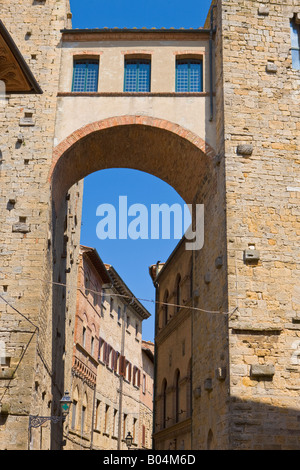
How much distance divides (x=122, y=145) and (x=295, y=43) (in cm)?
523

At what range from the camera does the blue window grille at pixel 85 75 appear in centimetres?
1548

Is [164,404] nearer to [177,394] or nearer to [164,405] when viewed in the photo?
[164,405]

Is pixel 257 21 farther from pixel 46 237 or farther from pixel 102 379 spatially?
pixel 102 379

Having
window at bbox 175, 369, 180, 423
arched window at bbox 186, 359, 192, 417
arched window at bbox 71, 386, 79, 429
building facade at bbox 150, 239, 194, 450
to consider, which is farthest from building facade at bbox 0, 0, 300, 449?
arched window at bbox 71, 386, 79, 429

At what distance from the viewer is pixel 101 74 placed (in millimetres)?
15508

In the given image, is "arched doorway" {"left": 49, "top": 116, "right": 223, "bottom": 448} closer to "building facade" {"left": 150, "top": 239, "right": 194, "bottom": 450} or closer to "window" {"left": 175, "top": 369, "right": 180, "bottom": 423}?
"building facade" {"left": 150, "top": 239, "right": 194, "bottom": 450}

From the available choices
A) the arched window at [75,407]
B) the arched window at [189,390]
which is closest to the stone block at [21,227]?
the arched window at [189,390]

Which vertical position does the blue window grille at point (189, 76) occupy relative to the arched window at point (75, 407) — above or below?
above

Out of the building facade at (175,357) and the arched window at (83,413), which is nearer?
the building facade at (175,357)

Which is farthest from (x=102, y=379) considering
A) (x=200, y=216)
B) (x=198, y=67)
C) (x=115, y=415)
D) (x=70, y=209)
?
(x=198, y=67)

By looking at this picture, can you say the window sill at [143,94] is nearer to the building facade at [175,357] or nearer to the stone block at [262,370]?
the building facade at [175,357]

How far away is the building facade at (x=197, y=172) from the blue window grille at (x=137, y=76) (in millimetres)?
35

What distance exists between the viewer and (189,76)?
51.0 ft

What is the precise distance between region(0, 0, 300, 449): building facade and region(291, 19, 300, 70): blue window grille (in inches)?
1.4
